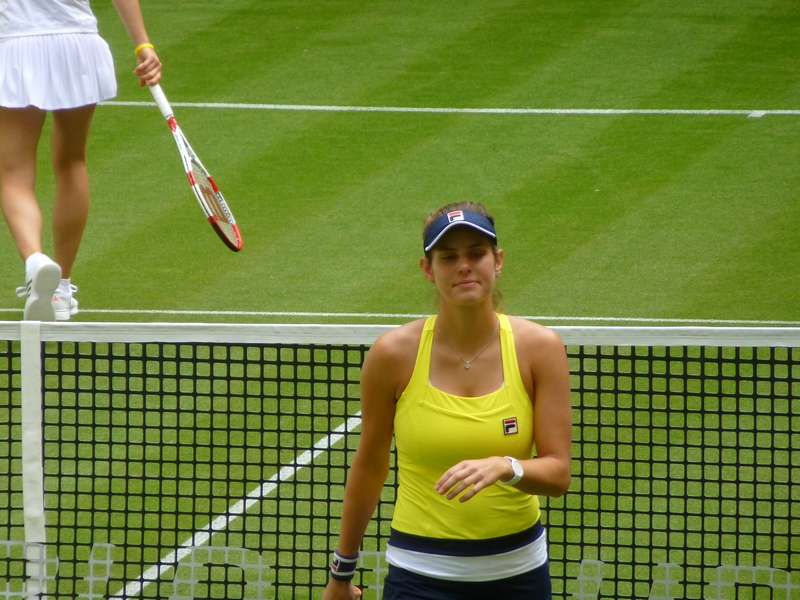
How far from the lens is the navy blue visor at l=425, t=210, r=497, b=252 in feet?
11.9

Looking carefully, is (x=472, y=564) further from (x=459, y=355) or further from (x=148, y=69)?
(x=148, y=69)

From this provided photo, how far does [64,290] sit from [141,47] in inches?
56.1

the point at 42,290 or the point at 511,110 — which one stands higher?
the point at 42,290

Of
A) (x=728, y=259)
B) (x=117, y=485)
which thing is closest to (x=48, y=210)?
(x=117, y=485)

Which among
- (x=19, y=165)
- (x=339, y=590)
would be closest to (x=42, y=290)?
(x=19, y=165)

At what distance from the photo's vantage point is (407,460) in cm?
365

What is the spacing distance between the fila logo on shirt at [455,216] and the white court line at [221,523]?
3.31 ft

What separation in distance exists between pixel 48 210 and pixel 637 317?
4.52m

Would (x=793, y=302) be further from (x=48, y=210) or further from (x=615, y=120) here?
(x=48, y=210)

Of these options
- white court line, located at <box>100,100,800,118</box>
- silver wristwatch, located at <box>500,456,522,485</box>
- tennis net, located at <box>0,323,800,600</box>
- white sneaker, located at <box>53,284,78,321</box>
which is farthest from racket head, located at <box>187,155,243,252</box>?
white court line, located at <box>100,100,800,118</box>

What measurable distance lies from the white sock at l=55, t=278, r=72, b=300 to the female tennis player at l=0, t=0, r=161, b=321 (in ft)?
1.31

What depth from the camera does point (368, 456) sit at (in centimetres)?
370

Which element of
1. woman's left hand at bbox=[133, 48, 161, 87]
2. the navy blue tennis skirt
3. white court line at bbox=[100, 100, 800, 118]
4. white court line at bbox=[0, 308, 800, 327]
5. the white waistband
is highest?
woman's left hand at bbox=[133, 48, 161, 87]

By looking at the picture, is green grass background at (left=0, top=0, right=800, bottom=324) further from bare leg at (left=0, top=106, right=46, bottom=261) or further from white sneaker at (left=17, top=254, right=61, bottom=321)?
white sneaker at (left=17, top=254, right=61, bottom=321)
